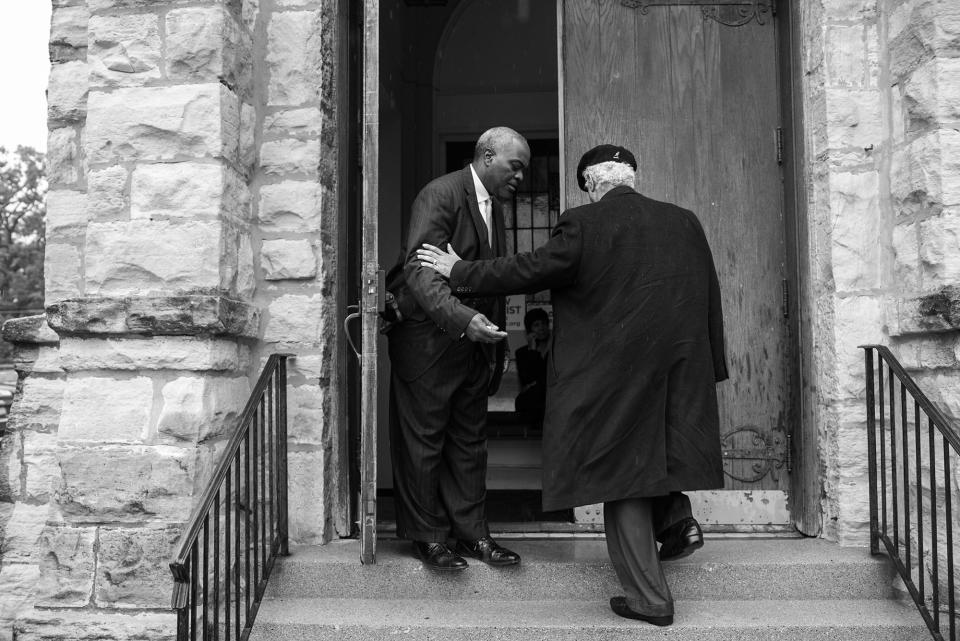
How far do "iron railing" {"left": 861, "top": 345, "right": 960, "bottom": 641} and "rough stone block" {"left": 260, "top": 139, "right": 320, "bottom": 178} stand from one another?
97.9 inches

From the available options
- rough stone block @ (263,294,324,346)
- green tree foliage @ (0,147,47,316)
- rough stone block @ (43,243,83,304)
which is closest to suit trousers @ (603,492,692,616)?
rough stone block @ (263,294,324,346)

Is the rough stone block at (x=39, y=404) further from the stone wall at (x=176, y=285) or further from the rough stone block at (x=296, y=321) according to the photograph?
the rough stone block at (x=296, y=321)

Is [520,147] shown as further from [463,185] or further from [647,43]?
[647,43]

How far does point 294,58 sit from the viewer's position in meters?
3.79

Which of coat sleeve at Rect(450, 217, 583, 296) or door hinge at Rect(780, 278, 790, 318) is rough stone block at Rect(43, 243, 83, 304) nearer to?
coat sleeve at Rect(450, 217, 583, 296)

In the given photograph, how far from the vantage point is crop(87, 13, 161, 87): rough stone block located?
3.38m

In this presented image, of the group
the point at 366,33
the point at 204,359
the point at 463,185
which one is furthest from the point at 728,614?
the point at 366,33

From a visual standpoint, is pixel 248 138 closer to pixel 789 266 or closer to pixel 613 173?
pixel 613 173

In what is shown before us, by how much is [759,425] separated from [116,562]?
2.87m

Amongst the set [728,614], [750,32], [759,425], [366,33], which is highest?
[750,32]

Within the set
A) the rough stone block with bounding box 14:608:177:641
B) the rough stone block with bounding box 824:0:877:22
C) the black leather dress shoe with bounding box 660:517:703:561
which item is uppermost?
the rough stone block with bounding box 824:0:877:22

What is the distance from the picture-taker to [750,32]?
13.7 feet

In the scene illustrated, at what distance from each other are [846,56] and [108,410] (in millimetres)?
3397

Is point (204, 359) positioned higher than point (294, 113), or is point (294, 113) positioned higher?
point (294, 113)
